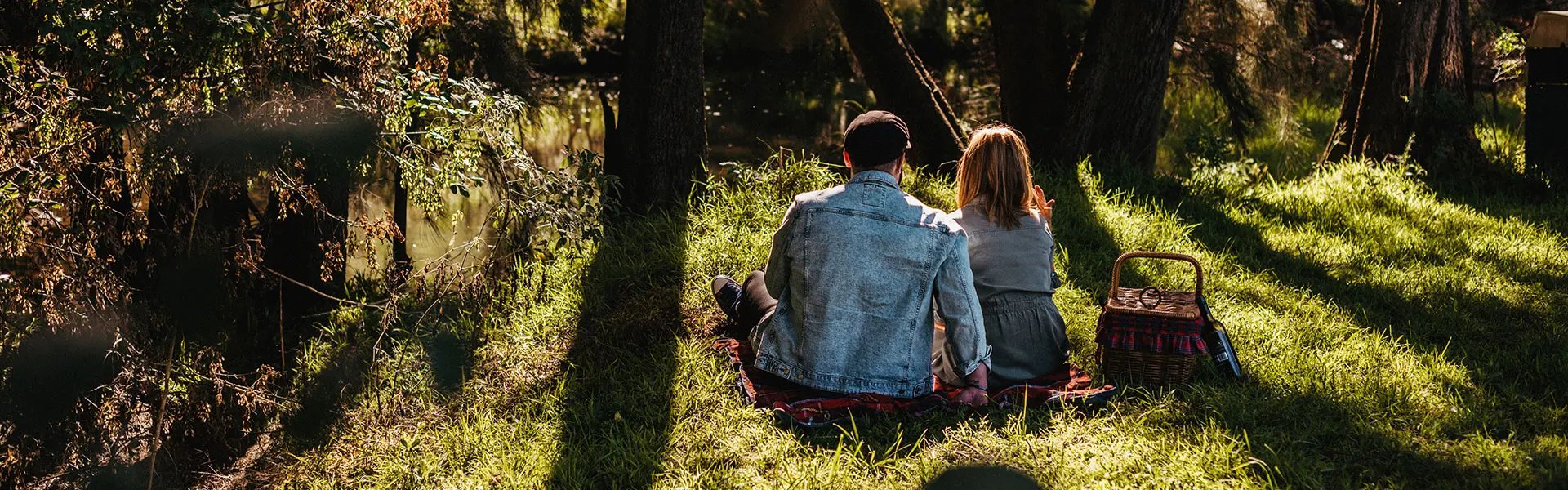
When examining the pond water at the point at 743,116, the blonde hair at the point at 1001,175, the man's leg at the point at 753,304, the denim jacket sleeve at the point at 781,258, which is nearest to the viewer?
the denim jacket sleeve at the point at 781,258

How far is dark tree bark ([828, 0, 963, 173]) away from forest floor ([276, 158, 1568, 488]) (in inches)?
49.5

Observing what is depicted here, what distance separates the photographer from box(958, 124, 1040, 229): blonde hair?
4152 mm

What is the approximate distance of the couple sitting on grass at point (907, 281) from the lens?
384 centimetres

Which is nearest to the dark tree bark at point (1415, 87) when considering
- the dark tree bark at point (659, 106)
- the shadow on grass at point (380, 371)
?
the dark tree bark at point (659, 106)

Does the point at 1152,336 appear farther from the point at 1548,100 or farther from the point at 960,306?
the point at 1548,100

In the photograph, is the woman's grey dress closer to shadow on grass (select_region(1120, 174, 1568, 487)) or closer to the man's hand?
the man's hand

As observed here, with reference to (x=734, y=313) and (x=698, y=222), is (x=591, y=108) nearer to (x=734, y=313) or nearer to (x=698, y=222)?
(x=698, y=222)

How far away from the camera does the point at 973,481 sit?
3.59m

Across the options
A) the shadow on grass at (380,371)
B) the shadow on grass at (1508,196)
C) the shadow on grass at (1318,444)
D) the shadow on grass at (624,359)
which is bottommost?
the shadow on grass at (380,371)

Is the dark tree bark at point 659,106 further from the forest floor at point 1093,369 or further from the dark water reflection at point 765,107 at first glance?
the dark water reflection at point 765,107

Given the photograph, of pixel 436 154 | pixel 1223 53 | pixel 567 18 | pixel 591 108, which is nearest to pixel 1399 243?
pixel 1223 53

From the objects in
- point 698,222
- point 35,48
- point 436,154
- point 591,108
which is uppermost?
point 35,48

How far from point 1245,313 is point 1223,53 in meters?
4.51

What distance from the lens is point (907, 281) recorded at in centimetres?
388
